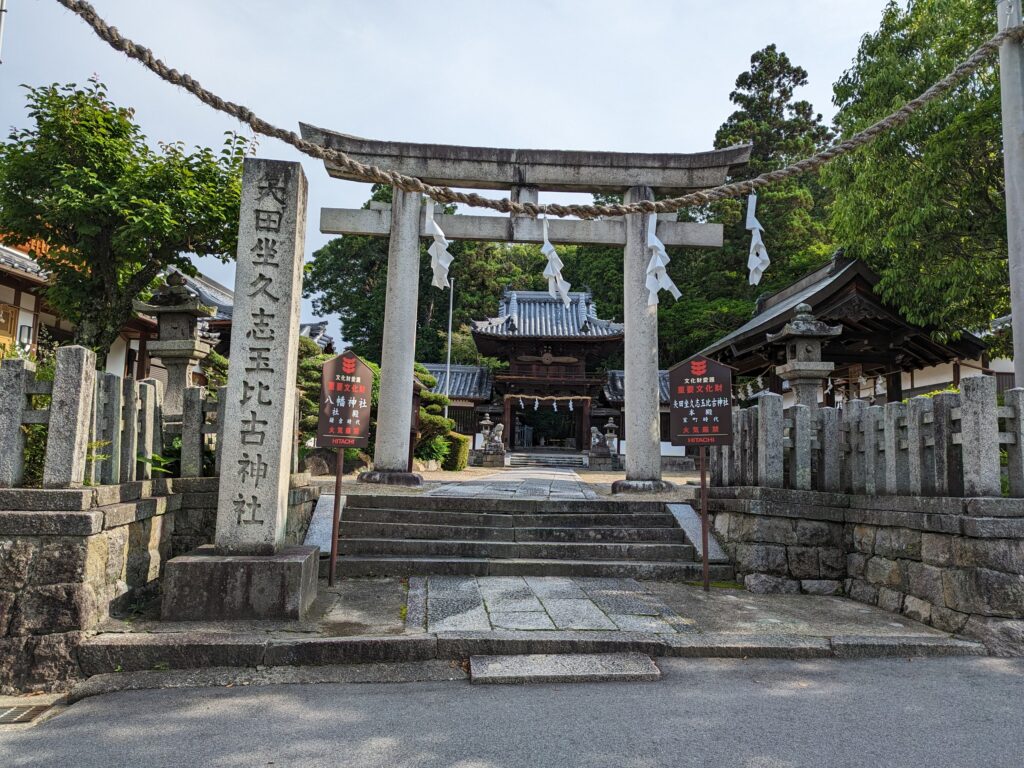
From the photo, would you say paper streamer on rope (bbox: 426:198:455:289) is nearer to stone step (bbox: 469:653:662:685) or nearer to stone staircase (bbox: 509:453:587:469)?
stone step (bbox: 469:653:662:685)

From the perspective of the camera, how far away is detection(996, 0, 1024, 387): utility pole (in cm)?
579

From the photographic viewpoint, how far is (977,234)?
1027 centimetres

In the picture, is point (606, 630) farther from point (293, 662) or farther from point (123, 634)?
point (123, 634)

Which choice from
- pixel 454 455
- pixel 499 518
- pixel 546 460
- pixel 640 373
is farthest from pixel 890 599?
pixel 546 460

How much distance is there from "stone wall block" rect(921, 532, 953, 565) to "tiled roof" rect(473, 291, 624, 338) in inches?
891

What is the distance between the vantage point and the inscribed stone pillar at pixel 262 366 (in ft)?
16.1

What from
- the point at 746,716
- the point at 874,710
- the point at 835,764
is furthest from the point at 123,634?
the point at 874,710

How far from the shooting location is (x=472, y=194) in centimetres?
516

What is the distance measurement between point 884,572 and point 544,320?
967 inches

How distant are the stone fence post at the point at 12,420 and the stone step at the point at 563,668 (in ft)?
11.6

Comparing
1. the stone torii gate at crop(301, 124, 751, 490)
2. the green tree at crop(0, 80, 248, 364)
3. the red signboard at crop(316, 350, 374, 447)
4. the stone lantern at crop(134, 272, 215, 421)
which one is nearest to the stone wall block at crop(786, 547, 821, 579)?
the stone torii gate at crop(301, 124, 751, 490)

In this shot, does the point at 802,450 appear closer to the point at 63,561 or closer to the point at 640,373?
the point at 640,373

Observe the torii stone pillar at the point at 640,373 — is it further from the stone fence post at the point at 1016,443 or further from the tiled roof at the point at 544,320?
the tiled roof at the point at 544,320

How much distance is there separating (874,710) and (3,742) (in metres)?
4.76
